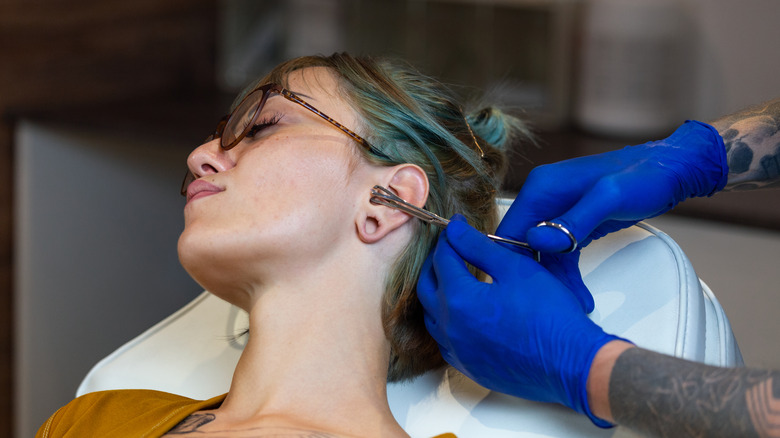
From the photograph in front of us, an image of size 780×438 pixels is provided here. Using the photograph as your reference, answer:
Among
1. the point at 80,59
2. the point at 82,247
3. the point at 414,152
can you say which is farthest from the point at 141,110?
the point at 414,152

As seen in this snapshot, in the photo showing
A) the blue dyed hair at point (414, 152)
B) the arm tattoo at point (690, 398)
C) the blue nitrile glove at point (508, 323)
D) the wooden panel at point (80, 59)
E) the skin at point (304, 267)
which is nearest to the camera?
the arm tattoo at point (690, 398)

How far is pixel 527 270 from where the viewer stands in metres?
1.01

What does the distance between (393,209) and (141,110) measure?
1540 millimetres

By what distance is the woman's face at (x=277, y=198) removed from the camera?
105 centimetres

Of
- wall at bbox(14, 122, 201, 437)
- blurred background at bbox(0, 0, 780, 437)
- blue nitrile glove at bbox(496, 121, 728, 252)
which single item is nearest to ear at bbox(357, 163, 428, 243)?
blue nitrile glove at bbox(496, 121, 728, 252)

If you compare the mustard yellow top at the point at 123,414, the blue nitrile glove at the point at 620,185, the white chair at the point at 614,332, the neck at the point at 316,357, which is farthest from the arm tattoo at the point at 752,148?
the mustard yellow top at the point at 123,414

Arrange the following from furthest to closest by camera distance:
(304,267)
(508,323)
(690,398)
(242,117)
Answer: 1. (242,117)
2. (304,267)
3. (508,323)
4. (690,398)

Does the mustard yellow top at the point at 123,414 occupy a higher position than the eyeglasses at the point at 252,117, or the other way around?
the eyeglasses at the point at 252,117

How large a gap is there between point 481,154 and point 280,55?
175 cm

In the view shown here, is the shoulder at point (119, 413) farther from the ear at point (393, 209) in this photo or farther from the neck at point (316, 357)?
the ear at point (393, 209)

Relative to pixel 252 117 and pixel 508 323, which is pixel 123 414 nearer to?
pixel 252 117

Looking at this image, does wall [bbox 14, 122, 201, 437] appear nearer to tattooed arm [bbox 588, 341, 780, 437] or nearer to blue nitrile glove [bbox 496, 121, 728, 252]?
blue nitrile glove [bbox 496, 121, 728, 252]

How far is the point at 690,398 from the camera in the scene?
80 centimetres

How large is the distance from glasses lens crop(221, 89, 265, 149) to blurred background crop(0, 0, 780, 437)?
0.89 metres
